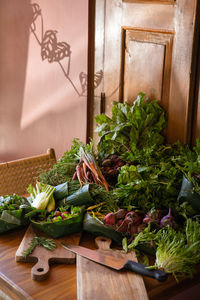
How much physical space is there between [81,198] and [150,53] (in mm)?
911

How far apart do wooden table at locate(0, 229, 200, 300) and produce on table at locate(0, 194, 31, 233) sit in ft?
0.49

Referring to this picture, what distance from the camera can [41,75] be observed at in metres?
3.23

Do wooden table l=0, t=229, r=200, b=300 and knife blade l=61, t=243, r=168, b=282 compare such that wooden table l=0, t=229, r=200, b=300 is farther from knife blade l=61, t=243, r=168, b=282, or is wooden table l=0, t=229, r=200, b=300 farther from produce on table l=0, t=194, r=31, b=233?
produce on table l=0, t=194, r=31, b=233

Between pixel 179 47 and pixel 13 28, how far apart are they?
5.45 feet

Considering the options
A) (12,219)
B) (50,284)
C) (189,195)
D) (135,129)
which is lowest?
(50,284)

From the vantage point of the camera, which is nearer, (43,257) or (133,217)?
(43,257)

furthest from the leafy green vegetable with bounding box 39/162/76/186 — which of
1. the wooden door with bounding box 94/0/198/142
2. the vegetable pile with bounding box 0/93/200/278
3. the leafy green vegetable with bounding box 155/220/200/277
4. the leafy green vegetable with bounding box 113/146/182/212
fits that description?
the leafy green vegetable with bounding box 155/220/200/277

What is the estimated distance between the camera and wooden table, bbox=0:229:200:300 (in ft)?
4.95

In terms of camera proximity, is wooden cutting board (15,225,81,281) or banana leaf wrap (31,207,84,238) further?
banana leaf wrap (31,207,84,238)

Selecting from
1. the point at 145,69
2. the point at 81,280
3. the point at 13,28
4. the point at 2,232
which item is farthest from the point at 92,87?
the point at 81,280

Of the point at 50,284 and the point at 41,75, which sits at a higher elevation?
the point at 41,75

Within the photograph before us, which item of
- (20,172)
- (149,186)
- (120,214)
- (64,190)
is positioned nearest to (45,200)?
(64,190)

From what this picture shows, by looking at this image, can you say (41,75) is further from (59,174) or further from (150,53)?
(59,174)

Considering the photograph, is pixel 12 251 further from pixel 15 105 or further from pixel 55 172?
pixel 15 105
